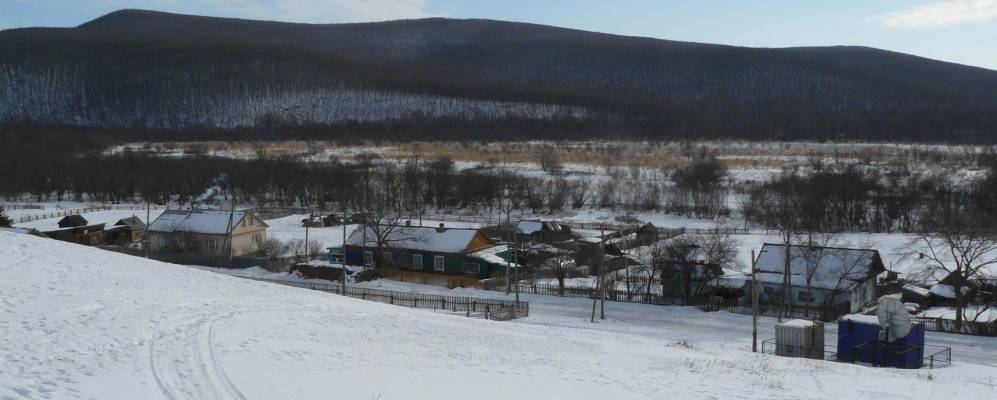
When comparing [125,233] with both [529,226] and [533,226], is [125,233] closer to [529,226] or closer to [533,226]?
[529,226]

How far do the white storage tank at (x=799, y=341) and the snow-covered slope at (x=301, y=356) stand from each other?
3.61m

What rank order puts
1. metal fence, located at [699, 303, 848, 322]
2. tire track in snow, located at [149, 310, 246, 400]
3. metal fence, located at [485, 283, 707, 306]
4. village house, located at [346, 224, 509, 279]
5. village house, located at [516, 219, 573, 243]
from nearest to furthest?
1. tire track in snow, located at [149, 310, 246, 400]
2. metal fence, located at [699, 303, 848, 322]
3. metal fence, located at [485, 283, 707, 306]
4. village house, located at [346, 224, 509, 279]
5. village house, located at [516, 219, 573, 243]

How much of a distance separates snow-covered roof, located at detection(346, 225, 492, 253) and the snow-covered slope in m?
20.6

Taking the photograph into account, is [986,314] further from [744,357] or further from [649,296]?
[744,357]

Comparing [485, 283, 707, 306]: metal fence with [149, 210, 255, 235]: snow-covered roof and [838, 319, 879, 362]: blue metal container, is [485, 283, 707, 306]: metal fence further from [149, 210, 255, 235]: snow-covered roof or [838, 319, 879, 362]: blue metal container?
[149, 210, 255, 235]: snow-covered roof

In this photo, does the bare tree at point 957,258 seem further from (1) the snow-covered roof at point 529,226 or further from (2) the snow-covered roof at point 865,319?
(1) the snow-covered roof at point 529,226

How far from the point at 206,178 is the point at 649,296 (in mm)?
67628

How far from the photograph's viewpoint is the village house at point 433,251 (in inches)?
1657

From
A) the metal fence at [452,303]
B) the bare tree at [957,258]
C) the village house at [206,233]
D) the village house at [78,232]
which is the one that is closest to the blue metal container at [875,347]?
the bare tree at [957,258]

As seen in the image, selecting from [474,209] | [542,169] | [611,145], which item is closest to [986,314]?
[474,209]

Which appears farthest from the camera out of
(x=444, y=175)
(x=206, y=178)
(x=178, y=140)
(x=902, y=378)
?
(x=178, y=140)

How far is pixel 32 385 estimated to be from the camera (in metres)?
9.87

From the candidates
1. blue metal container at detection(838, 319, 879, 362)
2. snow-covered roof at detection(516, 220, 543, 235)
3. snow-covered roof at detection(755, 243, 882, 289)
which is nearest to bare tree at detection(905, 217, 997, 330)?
snow-covered roof at detection(755, 243, 882, 289)

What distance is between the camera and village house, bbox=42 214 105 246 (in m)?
52.9
